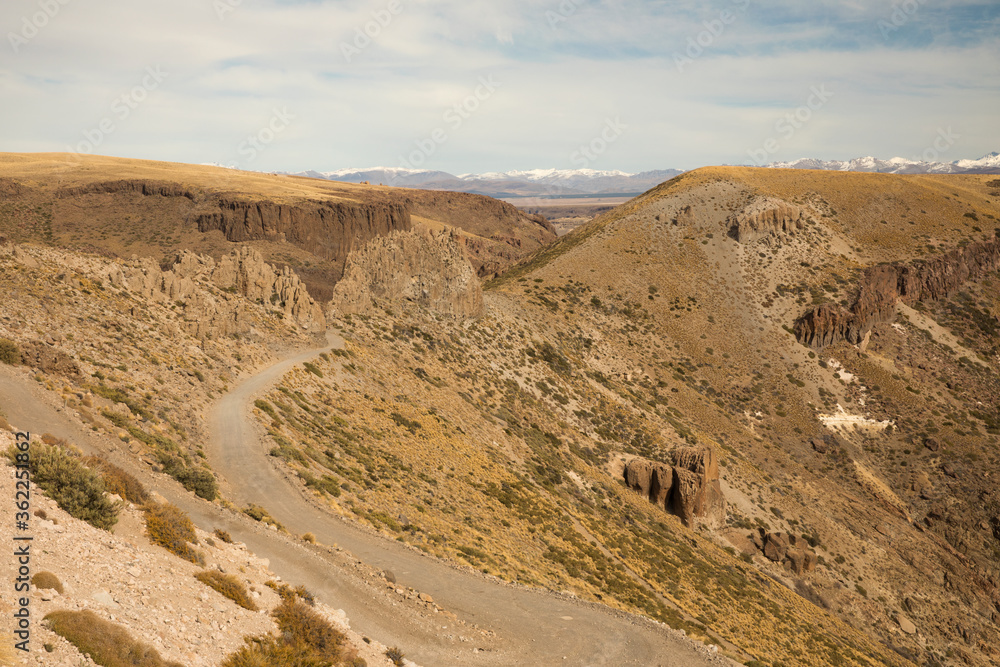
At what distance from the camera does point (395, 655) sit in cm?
1614

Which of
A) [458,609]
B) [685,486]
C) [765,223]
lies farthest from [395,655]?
[765,223]

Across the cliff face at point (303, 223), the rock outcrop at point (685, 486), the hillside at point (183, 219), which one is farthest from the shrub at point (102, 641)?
the cliff face at point (303, 223)

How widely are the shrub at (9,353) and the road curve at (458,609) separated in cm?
784

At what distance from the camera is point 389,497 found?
28250 millimetres

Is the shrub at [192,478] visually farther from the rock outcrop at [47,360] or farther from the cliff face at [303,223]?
the cliff face at [303,223]

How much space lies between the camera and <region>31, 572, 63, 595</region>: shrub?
11.2 meters

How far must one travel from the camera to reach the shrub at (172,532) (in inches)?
619

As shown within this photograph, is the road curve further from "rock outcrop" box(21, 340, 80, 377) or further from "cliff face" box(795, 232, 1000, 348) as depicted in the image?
"cliff face" box(795, 232, 1000, 348)

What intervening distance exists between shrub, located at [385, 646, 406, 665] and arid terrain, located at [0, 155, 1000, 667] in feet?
0.91

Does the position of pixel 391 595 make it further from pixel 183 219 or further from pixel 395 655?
pixel 183 219

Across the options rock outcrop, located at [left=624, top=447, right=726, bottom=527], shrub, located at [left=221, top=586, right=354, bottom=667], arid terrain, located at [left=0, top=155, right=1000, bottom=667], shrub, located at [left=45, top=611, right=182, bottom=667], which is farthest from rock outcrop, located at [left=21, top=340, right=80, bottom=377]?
rock outcrop, located at [left=624, top=447, right=726, bottom=527]

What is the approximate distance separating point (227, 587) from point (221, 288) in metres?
32.6

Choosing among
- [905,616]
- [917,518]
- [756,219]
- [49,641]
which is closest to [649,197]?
[756,219]

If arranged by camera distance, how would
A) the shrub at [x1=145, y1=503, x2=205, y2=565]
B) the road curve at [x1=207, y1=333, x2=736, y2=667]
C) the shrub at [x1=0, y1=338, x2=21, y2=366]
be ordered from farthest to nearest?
A: the shrub at [x1=0, y1=338, x2=21, y2=366], the road curve at [x1=207, y1=333, x2=736, y2=667], the shrub at [x1=145, y1=503, x2=205, y2=565]
